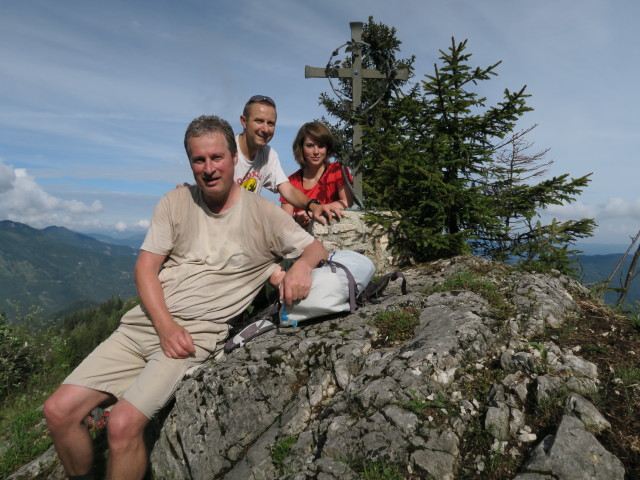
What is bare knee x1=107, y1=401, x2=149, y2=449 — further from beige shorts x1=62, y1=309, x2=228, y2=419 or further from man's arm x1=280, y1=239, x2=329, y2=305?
man's arm x1=280, y1=239, x2=329, y2=305

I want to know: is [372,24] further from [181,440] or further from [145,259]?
[181,440]

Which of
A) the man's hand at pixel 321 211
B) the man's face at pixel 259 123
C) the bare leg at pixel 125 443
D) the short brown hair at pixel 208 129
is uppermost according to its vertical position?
the man's face at pixel 259 123

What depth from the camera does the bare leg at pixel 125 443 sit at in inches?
122

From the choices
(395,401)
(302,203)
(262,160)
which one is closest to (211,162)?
(262,160)

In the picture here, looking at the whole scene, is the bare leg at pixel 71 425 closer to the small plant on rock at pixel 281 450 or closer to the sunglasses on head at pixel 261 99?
the small plant on rock at pixel 281 450

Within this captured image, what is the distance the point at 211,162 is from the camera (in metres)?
3.67

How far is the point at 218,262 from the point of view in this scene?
3.96 m

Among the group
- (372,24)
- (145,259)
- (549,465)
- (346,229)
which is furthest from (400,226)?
(372,24)

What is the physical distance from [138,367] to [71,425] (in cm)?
66

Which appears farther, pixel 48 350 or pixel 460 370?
pixel 48 350

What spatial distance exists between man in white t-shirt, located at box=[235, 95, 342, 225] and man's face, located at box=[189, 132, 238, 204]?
160cm

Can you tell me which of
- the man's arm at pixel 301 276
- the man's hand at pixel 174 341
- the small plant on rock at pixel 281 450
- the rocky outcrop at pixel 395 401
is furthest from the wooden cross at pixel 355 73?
the small plant on rock at pixel 281 450

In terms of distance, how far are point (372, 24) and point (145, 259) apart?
13093mm

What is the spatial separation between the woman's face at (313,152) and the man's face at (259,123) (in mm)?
961
